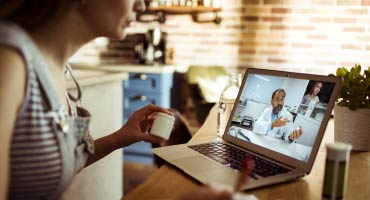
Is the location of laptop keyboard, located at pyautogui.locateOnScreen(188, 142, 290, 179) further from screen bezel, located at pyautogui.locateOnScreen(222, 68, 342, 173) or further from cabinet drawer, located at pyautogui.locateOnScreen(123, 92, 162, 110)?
cabinet drawer, located at pyautogui.locateOnScreen(123, 92, 162, 110)

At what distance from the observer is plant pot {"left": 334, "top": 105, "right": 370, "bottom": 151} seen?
1.30 m

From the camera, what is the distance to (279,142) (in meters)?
1.13

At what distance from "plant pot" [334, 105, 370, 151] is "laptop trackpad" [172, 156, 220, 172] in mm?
505

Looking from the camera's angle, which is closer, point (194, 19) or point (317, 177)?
point (317, 177)

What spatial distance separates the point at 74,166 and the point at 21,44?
0.29 metres

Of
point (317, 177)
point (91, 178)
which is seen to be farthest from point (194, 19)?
point (317, 177)

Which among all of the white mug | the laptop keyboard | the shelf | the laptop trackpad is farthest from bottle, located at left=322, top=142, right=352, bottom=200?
the shelf

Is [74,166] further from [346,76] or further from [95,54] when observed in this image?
[95,54]

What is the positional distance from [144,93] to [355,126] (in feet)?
8.29

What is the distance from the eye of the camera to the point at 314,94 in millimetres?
1080

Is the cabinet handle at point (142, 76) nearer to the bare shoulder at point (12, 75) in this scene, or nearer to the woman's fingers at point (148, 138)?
the woman's fingers at point (148, 138)

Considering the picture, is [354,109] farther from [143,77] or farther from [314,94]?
[143,77]

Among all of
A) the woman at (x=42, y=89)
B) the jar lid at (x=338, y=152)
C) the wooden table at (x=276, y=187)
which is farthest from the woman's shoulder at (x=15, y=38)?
the jar lid at (x=338, y=152)

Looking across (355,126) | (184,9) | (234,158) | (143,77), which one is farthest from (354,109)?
(184,9)
